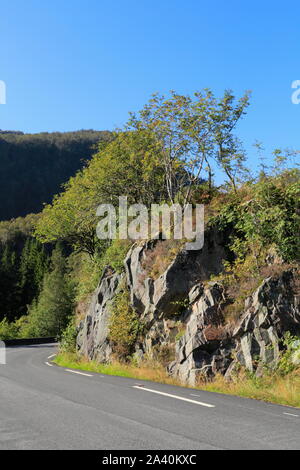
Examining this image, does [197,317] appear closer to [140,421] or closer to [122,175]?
[140,421]

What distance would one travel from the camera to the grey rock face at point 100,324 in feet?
56.6

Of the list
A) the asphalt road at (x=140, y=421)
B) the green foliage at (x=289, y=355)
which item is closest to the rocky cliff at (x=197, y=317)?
the green foliage at (x=289, y=355)

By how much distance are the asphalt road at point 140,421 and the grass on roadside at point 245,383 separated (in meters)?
0.58

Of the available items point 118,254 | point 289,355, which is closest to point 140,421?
point 289,355

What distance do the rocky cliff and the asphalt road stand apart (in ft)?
6.38

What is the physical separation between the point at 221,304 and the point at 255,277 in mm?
1345

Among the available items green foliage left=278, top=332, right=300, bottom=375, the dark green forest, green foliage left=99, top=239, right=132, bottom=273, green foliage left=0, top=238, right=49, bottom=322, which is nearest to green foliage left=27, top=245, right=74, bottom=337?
the dark green forest

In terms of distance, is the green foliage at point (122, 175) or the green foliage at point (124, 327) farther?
the green foliage at point (122, 175)

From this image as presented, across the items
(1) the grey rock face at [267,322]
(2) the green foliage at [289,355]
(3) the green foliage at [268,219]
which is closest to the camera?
(2) the green foliage at [289,355]

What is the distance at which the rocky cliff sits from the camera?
1078cm

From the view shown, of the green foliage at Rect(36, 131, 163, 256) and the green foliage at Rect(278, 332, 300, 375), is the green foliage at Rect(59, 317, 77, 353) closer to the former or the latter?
the green foliage at Rect(36, 131, 163, 256)

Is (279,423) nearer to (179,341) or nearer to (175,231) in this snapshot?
(179,341)

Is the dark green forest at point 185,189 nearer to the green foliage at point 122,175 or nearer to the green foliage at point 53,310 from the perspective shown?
the green foliage at point 122,175

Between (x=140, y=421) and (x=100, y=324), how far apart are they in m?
12.4
